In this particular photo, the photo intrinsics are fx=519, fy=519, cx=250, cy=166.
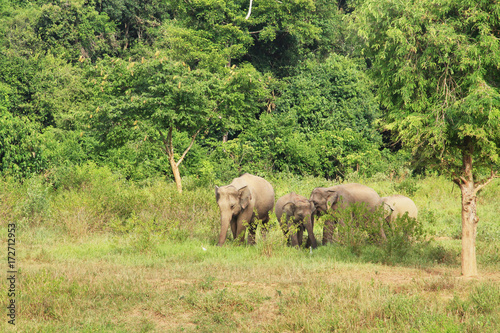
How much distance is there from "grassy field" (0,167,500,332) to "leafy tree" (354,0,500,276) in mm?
1845

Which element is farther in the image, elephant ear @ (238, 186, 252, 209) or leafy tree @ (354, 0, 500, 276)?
elephant ear @ (238, 186, 252, 209)

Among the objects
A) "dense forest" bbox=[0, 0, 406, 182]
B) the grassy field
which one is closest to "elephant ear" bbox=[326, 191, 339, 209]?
the grassy field

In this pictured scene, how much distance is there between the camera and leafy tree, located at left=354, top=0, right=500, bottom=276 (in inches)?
339

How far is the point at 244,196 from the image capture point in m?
12.4

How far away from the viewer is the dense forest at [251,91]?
9000 millimetres

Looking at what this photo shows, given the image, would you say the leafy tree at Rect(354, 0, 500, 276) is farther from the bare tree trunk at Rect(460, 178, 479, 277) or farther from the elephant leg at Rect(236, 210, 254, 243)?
the elephant leg at Rect(236, 210, 254, 243)

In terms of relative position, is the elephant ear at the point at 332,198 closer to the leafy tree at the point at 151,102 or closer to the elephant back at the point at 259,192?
the elephant back at the point at 259,192

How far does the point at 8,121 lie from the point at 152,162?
6.97 metres

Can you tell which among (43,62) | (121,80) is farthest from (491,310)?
(43,62)

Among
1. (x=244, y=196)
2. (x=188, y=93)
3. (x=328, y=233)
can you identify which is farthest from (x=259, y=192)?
(x=188, y=93)

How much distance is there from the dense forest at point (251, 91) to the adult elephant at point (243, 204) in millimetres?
3583

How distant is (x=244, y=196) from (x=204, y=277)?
148 inches

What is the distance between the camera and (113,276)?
8914mm

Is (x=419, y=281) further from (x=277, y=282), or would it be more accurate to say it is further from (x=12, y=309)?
(x=12, y=309)
